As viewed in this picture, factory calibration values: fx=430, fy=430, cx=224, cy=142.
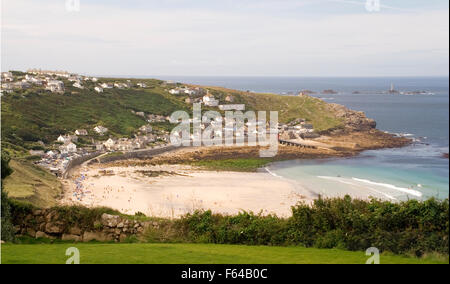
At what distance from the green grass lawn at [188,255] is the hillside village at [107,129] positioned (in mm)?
27601

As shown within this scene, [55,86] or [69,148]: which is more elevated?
[55,86]

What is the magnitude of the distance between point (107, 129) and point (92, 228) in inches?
1710

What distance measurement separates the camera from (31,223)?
10.3 m

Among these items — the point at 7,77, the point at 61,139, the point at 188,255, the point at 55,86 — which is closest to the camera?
the point at 188,255

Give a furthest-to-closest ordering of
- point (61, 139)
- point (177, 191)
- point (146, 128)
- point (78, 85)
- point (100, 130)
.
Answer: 1. point (78, 85)
2. point (146, 128)
3. point (100, 130)
4. point (61, 139)
5. point (177, 191)

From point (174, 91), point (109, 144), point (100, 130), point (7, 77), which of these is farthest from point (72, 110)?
point (174, 91)

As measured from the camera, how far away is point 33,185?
2442 cm

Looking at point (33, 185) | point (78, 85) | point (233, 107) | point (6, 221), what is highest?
point (78, 85)

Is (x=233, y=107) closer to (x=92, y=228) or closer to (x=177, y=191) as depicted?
(x=177, y=191)

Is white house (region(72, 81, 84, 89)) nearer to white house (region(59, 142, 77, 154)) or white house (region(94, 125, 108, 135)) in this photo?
white house (region(94, 125, 108, 135))

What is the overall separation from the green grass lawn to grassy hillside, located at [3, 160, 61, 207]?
1280 centimetres

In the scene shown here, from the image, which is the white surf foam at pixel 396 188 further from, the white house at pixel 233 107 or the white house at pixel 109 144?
the white house at pixel 233 107

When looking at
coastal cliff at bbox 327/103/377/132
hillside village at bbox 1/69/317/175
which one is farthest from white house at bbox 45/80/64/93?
coastal cliff at bbox 327/103/377/132
